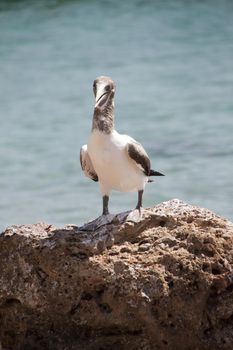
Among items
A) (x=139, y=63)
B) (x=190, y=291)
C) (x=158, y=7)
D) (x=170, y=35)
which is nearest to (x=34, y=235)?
(x=190, y=291)

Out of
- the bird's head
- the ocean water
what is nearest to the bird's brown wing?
the bird's head

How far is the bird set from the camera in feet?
21.3

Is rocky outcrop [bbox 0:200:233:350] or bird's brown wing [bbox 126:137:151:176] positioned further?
bird's brown wing [bbox 126:137:151:176]

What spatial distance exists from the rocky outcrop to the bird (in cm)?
29

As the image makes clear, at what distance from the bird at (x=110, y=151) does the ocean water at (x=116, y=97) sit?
4325 millimetres

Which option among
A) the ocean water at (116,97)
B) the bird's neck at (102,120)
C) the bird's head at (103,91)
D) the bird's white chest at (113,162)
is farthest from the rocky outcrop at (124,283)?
the ocean water at (116,97)

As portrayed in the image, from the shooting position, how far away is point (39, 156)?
13.2 m

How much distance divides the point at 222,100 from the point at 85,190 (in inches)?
125

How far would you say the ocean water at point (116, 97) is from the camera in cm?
1205

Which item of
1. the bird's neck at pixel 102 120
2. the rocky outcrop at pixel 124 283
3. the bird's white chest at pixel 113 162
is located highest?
the bird's neck at pixel 102 120

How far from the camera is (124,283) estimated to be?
6172 millimetres

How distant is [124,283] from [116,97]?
29.3 ft

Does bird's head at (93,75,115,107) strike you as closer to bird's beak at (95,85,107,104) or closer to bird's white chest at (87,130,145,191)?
bird's beak at (95,85,107,104)

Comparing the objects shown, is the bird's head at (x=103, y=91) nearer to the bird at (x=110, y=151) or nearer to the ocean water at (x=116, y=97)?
the bird at (x=110, y=151)
